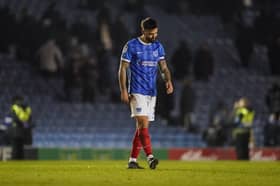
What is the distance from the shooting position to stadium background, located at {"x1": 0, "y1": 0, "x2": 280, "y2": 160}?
28875mm

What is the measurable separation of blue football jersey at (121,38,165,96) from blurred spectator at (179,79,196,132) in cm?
1409

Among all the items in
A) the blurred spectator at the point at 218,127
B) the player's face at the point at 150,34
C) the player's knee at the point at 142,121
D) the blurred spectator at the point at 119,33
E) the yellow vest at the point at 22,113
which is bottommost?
the blurred spectator at the point at 218,127

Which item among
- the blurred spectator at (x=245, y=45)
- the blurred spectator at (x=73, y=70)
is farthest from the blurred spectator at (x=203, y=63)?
the blurred spectator at (x=73, y=70)

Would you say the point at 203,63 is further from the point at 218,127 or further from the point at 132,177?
the point at 132,177

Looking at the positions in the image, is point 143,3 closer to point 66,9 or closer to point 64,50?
point 66,9

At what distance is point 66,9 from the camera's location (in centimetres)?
→ 3591

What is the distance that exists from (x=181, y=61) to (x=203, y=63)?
1066 millimetres

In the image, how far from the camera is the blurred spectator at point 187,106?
30.1 meters

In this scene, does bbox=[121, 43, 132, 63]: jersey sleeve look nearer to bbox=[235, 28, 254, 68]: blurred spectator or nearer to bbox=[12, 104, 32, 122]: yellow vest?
bbox=[12, 104, 32, 122]: yellow vest

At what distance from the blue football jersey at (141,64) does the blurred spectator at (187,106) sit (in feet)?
46.2

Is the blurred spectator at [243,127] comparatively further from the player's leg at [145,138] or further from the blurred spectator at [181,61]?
the player's leg at [145,138]

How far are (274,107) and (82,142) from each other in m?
6.35

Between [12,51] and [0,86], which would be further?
[12,51]

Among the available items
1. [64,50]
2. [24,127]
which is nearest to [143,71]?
[24,127]
